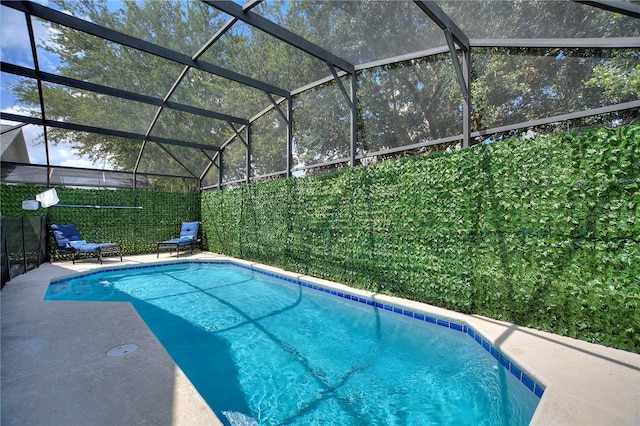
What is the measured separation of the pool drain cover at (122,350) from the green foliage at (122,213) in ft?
29.1

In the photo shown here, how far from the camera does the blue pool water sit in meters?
2.64

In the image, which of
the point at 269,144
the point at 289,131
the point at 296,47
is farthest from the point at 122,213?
the point at 296,47

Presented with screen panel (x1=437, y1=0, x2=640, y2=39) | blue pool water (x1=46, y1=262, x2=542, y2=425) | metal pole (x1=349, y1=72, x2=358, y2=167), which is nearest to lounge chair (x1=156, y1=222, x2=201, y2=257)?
blue pool water (x1=46, y1=262, x2=542, y2=425)

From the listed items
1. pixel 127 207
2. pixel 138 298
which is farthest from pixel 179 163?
pixel 138 298

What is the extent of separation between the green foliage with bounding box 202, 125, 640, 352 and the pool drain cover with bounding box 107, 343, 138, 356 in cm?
402

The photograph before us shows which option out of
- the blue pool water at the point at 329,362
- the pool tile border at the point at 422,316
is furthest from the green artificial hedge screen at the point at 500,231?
the blue pool water at the point at 329,362

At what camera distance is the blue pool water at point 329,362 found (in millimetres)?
2639

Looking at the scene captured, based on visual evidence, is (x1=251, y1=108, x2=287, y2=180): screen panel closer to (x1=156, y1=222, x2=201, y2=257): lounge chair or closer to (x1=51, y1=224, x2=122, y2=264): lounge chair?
(x1=156, y1=222, x2=201, y2=257): lounge chair

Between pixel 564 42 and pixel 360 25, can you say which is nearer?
pixel 564 42

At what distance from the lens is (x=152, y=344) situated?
124 inches

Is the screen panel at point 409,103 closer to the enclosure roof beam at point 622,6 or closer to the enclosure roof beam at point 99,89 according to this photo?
the enclosure roof beam at point 622,6

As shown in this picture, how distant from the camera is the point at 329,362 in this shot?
3.50 metres

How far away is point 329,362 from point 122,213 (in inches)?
416

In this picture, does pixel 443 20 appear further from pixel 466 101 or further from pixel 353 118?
pixel 353 118
